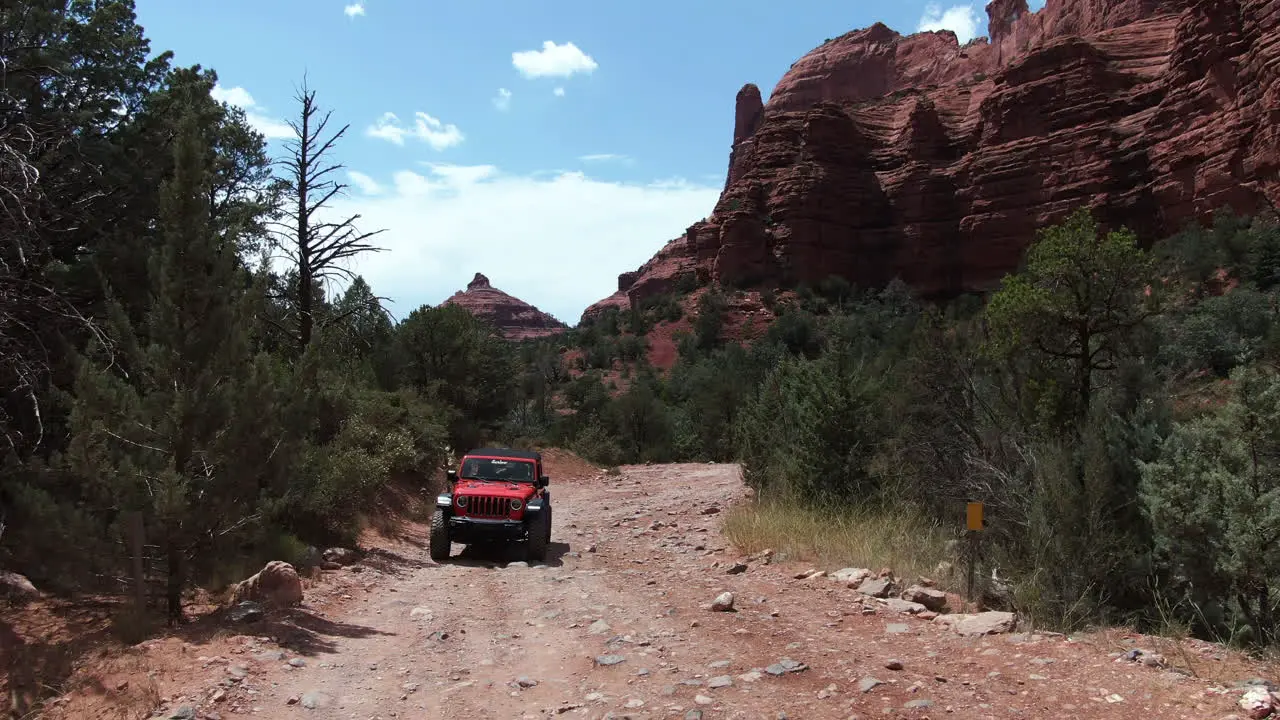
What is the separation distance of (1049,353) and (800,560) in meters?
4.28

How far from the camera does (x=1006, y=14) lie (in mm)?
118312

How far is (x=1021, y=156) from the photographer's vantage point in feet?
210

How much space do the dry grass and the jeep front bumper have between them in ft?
11.4

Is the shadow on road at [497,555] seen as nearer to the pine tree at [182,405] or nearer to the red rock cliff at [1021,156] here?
the pine tree at [182,405]

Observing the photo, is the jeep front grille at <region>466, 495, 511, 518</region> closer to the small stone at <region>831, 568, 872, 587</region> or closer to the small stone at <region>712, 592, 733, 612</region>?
the small stone at <region>712, 592, 733, 612</region>

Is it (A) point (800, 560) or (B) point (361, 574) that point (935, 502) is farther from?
(B) point (361, 574)

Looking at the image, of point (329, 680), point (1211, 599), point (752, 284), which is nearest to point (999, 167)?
point (752, 284)

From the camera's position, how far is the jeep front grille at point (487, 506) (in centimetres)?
1281

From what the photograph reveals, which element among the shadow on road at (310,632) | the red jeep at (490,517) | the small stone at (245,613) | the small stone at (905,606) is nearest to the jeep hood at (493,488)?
the red jeep at (490,517)

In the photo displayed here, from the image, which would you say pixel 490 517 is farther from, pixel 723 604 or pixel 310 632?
pixel 723 604

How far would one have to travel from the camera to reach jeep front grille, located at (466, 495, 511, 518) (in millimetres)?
12812

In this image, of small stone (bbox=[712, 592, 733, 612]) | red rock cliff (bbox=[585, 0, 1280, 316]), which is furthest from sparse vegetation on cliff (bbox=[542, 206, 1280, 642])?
red rock cliff (bbox=[585, 0, 1280, 316])

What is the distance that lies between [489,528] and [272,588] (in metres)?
4.41

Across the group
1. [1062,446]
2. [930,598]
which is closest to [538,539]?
[930,598]
